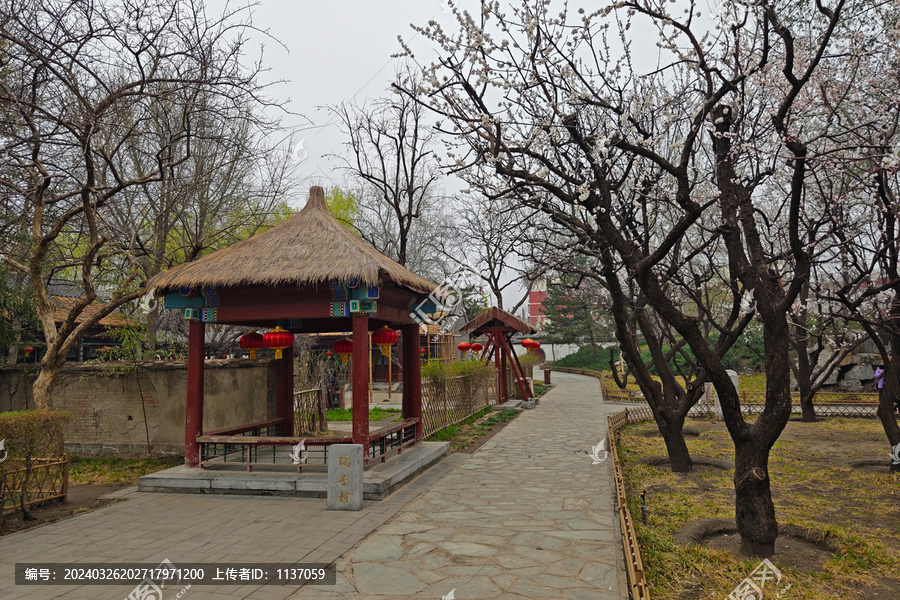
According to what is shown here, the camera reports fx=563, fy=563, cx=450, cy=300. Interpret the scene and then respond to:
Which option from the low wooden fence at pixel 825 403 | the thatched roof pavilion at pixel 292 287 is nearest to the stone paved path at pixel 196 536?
the thatched roof pavilion at pixel 292 287

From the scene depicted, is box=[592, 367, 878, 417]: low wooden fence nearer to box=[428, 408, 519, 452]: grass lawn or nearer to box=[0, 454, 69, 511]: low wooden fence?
box=[428, 408, 519, 452]: grass lawn

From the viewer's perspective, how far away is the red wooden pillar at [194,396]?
8664 mm

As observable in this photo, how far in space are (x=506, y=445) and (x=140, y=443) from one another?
292 inches

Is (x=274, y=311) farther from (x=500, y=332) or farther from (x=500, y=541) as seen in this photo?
(x=500, y=332)

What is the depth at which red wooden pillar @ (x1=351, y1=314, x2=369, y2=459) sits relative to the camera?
833 centimetres

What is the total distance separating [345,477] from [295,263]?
10.3 ft

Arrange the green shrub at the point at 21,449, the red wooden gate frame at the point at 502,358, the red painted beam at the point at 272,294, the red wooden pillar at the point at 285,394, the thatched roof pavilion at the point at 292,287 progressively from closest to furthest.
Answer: the green shrub at the point at 21,449
the thatched roof pavilion at the point at 292,287
the red painted beam at the point at 272,294
the red wooden pillar at the point at 285,394
the red wooden gate frame at the point at 502,358

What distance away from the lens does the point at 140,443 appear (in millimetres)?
10992

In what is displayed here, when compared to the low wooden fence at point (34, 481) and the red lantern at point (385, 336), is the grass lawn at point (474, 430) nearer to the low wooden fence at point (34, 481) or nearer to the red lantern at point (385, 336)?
the red lantern at point (385, 336)

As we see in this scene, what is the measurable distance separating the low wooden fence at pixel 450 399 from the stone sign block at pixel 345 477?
17.3 ft

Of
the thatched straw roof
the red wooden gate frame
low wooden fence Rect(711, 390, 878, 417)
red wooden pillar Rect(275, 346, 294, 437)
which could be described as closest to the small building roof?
the red wooden gate frame

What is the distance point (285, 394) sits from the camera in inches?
448

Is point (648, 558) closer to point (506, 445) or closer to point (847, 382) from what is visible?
point (506, 445)

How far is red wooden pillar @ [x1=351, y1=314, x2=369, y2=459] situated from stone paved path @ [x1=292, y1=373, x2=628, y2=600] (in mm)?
1291
